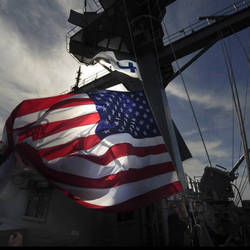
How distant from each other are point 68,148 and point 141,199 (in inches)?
76.5

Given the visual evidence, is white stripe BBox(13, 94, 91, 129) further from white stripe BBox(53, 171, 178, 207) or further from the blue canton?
white stripe BBox(53, 171, 178, 207)

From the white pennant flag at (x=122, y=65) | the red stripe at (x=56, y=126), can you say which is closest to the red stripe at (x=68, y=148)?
the red stripe at (x=56, y=126)

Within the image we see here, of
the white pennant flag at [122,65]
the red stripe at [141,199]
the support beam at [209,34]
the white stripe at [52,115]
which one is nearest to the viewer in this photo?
the red stripe at [141,199]

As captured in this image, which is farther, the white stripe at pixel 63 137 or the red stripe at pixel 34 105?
the red stripe at pixel 34 105

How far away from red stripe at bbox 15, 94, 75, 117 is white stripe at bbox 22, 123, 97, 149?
2.69 feet

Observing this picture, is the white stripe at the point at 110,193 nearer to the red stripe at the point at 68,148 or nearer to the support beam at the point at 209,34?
the red stripe at the point at 68,148

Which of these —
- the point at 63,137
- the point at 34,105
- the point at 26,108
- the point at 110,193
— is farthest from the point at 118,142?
the point at 26,108

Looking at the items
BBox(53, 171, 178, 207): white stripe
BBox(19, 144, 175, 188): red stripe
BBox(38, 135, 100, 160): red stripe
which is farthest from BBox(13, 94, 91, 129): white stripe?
BBox(53, 171, 178, 207): white stripe

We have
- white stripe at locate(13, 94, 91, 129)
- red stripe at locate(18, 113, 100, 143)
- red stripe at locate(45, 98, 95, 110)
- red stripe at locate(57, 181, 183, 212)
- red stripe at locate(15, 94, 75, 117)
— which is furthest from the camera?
red stripe at locate(45, 98, 95, 110)

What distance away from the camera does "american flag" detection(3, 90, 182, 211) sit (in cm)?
297

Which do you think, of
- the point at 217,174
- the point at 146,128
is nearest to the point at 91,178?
the point at 146,128

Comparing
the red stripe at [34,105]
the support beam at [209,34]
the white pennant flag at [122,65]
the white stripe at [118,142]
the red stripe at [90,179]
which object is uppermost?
the support beam at [209,34]

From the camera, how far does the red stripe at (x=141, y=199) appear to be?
2.73 metres

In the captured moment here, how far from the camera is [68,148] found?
133 inches
